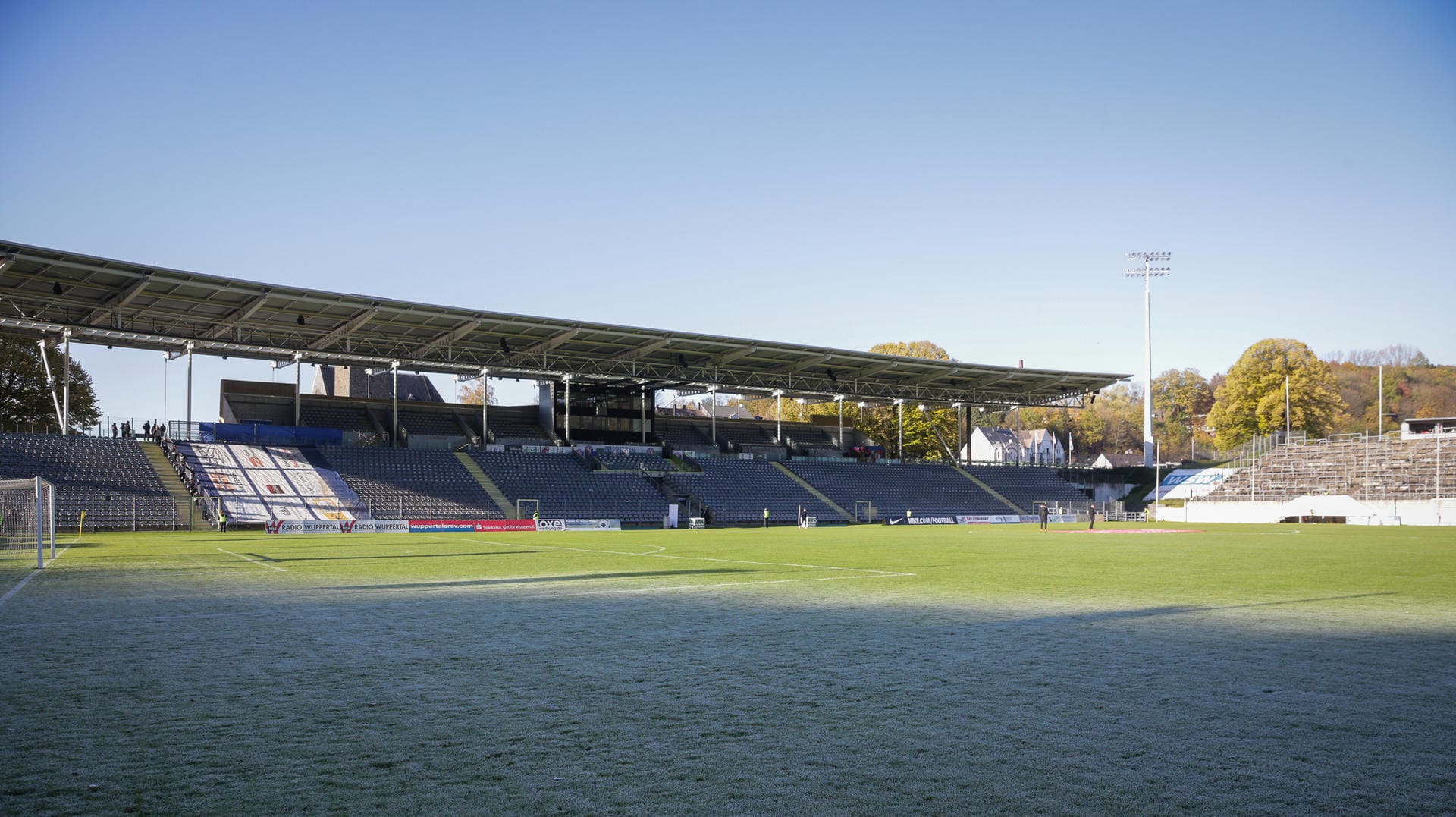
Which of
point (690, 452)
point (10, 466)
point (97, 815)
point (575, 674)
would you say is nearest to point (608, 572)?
point (575, 674)

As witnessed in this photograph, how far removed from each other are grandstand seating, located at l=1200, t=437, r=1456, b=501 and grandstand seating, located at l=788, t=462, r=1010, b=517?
1422 centimetres

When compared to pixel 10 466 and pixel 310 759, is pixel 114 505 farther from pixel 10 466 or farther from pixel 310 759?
pixel 310 759

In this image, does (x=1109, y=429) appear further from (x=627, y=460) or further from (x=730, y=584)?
(x=730, y=584)

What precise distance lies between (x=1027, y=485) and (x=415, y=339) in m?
42.7

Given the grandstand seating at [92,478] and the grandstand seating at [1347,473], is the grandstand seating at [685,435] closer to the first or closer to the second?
the grandstand seating at [92,478]

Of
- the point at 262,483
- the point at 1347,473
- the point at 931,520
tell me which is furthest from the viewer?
the point at 931,520

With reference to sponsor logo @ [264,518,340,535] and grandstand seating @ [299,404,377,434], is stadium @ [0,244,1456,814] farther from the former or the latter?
grandstand seating @ [299,404,377,434]

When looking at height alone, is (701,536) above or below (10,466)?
below

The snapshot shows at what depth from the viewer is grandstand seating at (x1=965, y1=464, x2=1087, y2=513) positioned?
68.1 meters

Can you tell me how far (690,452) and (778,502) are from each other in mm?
8295

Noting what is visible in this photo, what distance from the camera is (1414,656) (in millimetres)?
8094

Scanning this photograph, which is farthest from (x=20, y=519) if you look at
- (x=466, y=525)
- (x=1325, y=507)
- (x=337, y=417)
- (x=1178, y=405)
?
(x=1178, y=405)

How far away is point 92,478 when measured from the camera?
41281 mm

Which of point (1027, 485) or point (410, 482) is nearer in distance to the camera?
point (410, 482)
